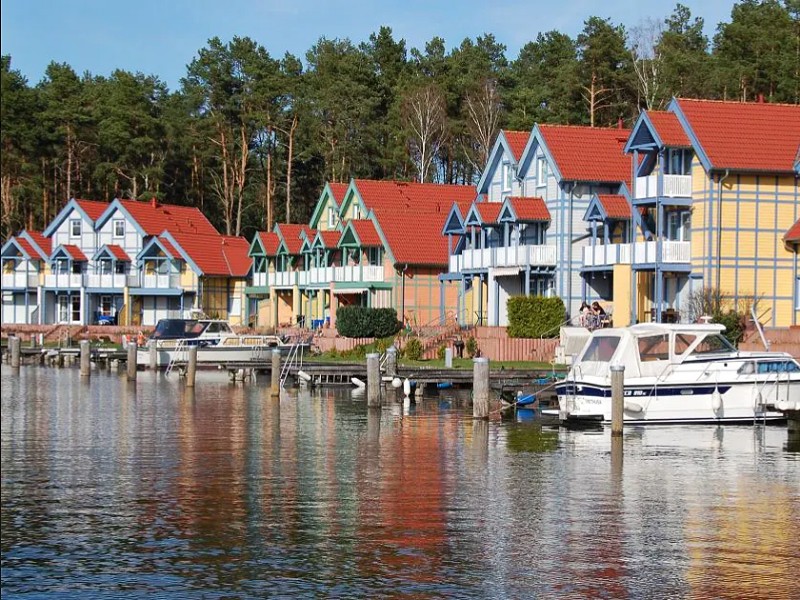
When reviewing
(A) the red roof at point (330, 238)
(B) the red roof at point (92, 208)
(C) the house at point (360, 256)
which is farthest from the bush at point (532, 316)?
(B) the red roof at point (92, 208)

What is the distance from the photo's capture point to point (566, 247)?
6212 centimetres

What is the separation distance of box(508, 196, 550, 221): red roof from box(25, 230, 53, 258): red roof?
145ft

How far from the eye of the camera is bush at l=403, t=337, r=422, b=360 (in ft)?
189

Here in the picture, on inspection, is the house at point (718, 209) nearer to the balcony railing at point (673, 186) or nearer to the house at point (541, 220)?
the balcony railing at point (673, 186)

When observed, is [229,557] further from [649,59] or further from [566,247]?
[649,59]

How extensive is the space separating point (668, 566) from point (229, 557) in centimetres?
661

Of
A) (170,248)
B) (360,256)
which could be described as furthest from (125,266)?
(360,256)

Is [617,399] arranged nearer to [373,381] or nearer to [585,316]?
[373,381]

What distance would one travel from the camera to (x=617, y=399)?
112ft

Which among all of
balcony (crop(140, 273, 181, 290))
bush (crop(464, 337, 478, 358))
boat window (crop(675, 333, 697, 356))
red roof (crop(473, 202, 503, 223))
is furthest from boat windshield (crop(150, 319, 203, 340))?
boat window (crop(675, 333, 697, 356))

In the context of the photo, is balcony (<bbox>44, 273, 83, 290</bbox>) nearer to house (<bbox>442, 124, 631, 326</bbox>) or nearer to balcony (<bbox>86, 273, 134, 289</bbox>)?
balcony (<bbox>86, 273, 134, 289</bbox>)

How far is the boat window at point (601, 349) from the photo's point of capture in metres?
37.9

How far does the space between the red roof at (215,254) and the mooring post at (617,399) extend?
59.5 metres

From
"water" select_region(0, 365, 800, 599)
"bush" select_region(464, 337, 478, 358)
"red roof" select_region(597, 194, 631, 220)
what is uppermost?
"red roof" select_region(597, 194, 631, 220)
